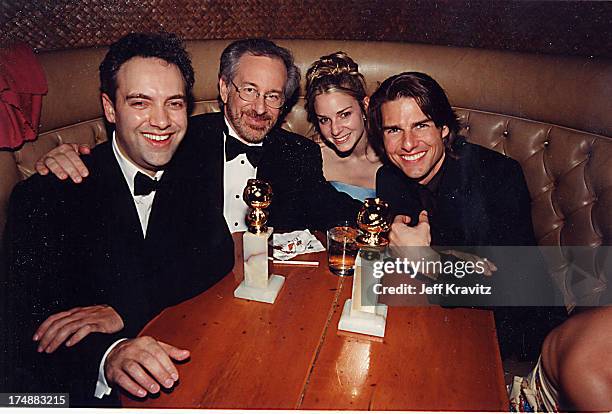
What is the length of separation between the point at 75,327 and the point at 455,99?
80.0 inches

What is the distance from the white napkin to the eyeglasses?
68cm

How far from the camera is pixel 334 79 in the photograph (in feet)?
7.11


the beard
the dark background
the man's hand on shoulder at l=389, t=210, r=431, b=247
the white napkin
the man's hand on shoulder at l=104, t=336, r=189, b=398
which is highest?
the dark background

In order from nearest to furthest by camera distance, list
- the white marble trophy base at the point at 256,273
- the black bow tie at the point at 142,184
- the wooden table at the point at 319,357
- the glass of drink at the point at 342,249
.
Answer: the wooden table at the point at 319,357, the white marble trophy base at the point at 256,273, the glass of drink at the point at 342,249, the black bow tie at the point at 142,184

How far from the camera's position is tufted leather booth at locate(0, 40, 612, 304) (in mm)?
1934

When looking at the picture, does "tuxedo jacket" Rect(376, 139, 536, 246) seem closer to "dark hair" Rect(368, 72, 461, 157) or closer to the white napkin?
"dark hair" Rect(368, 72, 461, 157)

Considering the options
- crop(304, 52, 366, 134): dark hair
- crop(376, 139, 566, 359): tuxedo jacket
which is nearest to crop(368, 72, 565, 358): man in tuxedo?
crop(376, 139, 566, 359): tuxedo jacket

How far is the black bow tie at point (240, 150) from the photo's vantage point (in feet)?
6.68

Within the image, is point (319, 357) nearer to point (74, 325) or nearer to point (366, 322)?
point (366, 322)

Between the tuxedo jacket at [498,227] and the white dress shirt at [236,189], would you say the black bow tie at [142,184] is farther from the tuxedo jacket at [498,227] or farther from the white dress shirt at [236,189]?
the tuxedo jacket at [498,227]

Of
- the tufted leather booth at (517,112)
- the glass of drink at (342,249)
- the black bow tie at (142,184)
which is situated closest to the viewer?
the glass of drink at (342,249)

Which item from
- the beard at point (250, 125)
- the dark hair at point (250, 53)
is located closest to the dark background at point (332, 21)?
the dark hair at point (250, 53)

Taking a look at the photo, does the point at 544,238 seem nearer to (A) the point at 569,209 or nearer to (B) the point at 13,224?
(A) the point at 569,209

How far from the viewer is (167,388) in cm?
99
